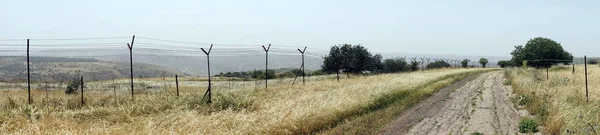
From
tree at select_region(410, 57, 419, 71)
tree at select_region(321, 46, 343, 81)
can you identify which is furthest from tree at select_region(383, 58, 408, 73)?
tree at select_region(321, 46, 343, 81)

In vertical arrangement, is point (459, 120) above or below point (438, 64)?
below

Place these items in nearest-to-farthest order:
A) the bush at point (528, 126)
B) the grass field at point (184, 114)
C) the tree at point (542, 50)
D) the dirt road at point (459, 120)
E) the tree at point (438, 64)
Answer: the grass field at point (184, 114)
the bush at point (528, 126)
the dirt road at point (459, 120)
the tree at point (542, 50)
the tree at point (438, 64)

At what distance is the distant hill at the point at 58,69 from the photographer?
20844mm

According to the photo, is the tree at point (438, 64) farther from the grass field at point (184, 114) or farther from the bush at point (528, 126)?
the bush at point (528, 126)

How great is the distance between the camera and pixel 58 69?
25.1 metres

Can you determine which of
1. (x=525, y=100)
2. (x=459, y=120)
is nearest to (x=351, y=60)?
(x=525, y=100)

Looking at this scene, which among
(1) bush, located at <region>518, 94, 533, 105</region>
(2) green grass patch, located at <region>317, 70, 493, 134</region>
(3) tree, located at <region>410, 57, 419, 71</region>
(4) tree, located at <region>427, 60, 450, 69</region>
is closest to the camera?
(2) green grass patch, located at <region>317, 70, 493, 134</region>

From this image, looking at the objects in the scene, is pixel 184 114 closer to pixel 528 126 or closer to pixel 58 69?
pixel 528 126

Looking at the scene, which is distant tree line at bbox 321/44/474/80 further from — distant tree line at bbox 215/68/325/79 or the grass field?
the grass field

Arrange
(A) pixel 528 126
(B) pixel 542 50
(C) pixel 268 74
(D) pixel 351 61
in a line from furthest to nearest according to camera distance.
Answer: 1. (B) pixel 542 50
2. (C) pixel 268 74
3. (D) pixel 351 61
4. (A) pixel 528 126

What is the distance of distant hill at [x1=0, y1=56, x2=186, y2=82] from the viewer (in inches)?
821

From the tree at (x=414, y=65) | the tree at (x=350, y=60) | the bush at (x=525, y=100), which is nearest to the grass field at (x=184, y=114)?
the bush at (x=525, y=100)

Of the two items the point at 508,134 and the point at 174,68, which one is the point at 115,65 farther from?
the point at 508,134

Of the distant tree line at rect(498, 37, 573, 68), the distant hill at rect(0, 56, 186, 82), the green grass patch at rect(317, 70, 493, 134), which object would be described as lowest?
the green grass patch at rect(317, 70, 493, 134)
